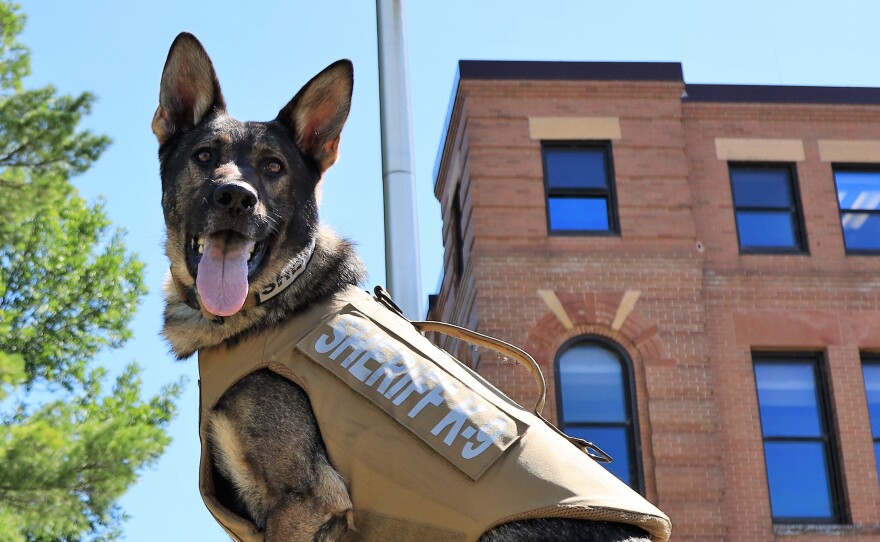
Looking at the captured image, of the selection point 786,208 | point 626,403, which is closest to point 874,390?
point 786,208

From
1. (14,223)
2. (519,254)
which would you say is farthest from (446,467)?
(519,254)

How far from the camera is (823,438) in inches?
679

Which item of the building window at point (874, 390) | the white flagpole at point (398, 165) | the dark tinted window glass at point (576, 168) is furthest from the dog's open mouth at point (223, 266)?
the building window at point (874, 390)

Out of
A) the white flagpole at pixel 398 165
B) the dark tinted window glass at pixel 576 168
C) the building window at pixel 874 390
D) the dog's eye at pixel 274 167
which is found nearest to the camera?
the dog's eye at pixel 274 167

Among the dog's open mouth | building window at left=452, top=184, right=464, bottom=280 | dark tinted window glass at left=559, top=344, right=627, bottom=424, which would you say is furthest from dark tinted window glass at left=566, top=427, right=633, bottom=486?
the dog's open mouth

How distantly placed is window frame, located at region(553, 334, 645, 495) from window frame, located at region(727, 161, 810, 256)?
275cm

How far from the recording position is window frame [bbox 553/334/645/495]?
1652cm

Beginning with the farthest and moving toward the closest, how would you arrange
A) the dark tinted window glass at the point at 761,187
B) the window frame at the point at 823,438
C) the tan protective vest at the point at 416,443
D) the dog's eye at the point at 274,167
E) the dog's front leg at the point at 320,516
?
1. the dark tinted window glass at the point at 761,187
2. the window frame at the point at 823,438
3. the dog's eye at the point at 274,167
4. the dog's front leg at the point at 320,516
5. the tan protective vest at the point at 416,443

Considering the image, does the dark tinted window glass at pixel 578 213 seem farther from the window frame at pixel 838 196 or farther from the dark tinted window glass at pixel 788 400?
the window frame at pixel 838 196

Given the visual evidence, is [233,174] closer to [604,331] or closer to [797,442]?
[604,331]

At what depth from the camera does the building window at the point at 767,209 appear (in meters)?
18.3

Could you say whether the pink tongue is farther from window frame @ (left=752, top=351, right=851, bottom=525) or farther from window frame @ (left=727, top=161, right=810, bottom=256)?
window frame @ (left=727, top=161, right=810, bottom=256)

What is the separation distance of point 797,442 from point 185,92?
1430cm

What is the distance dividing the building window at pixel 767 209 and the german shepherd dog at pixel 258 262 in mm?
14280
